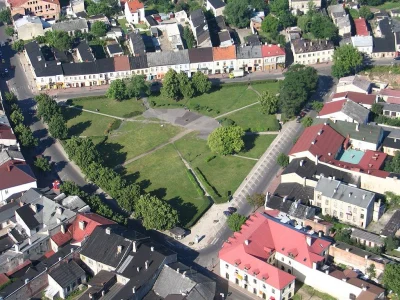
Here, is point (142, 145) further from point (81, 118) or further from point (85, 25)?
point (85, 25)

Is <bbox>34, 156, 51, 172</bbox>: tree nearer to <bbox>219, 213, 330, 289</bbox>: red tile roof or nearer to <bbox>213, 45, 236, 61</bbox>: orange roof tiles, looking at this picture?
<bbox>219, 213, 330, 289</bbox>: red tile roof

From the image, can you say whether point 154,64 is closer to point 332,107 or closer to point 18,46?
point 18,46

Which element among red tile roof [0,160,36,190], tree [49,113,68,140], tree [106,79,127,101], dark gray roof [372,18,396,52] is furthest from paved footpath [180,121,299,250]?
dark gray roof [372,18,396,52]

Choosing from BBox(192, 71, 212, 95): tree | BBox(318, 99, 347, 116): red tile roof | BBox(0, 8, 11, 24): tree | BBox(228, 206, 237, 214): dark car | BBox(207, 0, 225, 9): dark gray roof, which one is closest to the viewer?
BBox(228, 206, 237, 214): dark car

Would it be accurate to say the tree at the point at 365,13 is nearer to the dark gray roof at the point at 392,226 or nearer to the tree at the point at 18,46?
the dark gray roof at the point at 392,226

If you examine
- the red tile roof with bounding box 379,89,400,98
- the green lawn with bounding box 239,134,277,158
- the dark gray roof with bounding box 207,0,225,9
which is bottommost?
the green lawn with bounding box 239,134,277,158

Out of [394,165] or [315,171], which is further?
[394,165]

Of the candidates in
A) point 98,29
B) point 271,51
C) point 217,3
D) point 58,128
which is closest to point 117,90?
point 58,128
